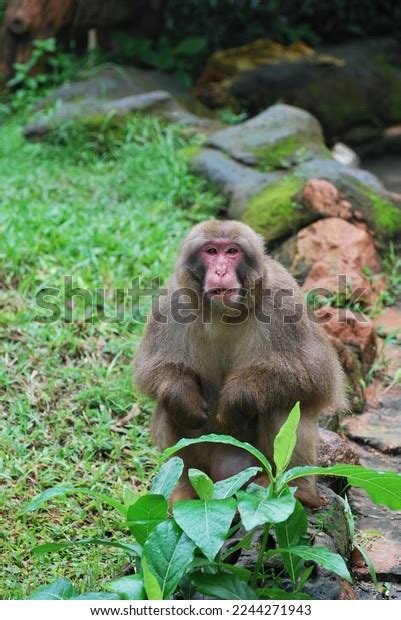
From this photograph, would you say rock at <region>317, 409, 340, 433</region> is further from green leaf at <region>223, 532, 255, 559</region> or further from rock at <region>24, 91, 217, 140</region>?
rock at <region>24, 91, 217, 140</region>

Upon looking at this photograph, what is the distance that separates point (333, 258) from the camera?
24.2ft

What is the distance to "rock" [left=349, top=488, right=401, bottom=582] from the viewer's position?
455 cm

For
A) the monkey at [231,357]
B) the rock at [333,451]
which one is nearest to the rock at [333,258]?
the rock at [333,451]

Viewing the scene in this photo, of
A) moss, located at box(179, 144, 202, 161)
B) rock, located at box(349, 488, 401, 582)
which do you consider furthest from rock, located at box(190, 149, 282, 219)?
rock, located at box(349, 488, 401, 582)

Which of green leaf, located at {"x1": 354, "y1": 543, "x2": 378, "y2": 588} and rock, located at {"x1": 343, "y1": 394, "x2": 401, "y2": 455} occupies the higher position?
green leaf, located at {"x1": 354, "y1": 543, "x2": 378, "y2": 588}

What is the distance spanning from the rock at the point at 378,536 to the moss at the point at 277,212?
10.2 ft

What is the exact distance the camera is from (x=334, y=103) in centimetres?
1268

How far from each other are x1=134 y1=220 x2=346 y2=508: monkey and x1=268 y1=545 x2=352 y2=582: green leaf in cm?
79

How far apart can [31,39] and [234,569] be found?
958 centimetres

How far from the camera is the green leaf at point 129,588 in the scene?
11.2ft

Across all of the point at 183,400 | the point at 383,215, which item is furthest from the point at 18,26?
the point at 183,400

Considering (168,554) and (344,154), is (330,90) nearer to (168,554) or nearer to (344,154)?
(344,154)

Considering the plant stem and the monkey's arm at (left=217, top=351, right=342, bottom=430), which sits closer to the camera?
the plant stem
